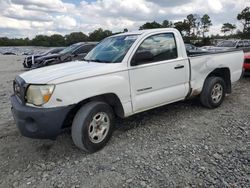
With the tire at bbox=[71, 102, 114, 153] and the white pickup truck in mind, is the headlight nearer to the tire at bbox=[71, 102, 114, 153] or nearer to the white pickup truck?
the white pickup truck

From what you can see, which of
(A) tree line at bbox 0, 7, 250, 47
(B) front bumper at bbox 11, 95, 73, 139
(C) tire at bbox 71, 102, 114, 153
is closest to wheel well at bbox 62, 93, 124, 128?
(C) tire at bbox 71, 102, 114, 153

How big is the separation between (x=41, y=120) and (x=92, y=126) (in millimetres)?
725

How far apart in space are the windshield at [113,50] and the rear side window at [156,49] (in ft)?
0.71

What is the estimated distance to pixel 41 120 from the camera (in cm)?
313

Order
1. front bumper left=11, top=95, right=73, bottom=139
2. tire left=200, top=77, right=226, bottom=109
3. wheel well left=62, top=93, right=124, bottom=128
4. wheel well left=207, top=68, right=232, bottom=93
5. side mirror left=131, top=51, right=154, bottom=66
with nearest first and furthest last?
front bumper left=11, top=95, right=73, bottom=139, wheel well left=62, top=93, right=124, bottom=128, side mirror left=131, top=51, right=154, bottom=66, tire left=200, top=77, right=226, bottom=109, wheel well left=207, top=68, right=232, bottom=93

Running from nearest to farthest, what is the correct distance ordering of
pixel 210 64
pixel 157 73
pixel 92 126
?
pixel 92 126 → pixel 157 73 → pixel 210 64

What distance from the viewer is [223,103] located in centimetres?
573

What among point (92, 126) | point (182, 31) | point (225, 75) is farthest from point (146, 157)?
point (182, 31)

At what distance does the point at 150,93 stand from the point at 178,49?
1.13 m

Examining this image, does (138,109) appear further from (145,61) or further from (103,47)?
(103,47)

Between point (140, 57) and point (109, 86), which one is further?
point (140, 57)

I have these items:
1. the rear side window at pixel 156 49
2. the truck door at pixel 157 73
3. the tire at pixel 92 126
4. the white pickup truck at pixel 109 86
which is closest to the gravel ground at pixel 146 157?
the tire at pixel 92 126

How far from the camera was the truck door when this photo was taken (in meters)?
3.91

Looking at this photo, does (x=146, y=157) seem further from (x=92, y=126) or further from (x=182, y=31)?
(x=182, y=31)
